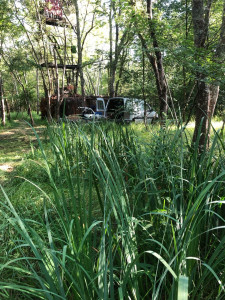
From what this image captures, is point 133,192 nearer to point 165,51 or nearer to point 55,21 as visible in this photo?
point 165,51

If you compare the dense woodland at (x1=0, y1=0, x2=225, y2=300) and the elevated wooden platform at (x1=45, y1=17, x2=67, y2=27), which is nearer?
the dense woodland at (x1=0, y1=0, x2=225, y2=300)

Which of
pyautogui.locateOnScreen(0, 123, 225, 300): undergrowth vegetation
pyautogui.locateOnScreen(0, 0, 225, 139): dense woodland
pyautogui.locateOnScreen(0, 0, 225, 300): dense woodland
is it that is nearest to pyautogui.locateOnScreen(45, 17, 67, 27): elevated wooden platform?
pyautogui.locateOnScreen(0, 0, 225, 139): dense woodland

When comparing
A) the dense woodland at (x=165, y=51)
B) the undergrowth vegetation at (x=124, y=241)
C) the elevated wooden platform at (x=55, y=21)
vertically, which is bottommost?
the undergrowth vegetation at (x=124, y=241)

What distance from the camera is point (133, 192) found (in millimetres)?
1475

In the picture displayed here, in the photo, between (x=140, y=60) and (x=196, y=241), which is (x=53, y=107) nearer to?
(x=140, y=60)

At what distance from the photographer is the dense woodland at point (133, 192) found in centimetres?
92

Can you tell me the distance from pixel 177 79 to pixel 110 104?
597 centimetres

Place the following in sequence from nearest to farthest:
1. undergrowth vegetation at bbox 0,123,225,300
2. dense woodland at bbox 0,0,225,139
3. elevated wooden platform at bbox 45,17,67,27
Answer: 1. undergrowth vegetation at bbox 0,123,225,300
2. dense woodland at bbox 0,0,225,139
3. elevated wooden platform at bbox 45,17,67,27

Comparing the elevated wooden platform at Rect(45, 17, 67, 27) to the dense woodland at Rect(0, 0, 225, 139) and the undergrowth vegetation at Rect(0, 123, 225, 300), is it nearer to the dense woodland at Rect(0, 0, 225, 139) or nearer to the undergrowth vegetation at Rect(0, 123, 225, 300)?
the dense woodland at Rect(0, 0, 225, 139)

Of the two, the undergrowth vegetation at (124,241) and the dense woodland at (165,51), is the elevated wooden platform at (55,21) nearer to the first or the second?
the dense woodland at (165,51)

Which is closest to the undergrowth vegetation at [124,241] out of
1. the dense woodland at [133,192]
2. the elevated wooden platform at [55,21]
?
the dense woodland at [133,192]

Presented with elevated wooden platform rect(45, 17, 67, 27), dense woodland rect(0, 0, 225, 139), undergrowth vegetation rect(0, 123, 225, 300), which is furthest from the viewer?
elevated wooden platform rect(45, 17, 67, 27)

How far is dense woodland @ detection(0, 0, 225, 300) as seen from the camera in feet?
3.01

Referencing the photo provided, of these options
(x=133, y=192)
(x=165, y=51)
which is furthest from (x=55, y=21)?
(x=133, y=192)
